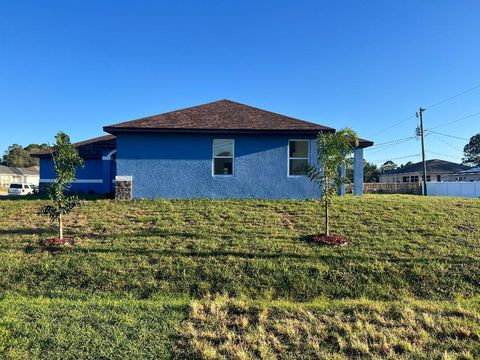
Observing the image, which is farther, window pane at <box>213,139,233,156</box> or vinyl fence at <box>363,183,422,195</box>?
vinyl fence at <box>363,183,422,195</box>

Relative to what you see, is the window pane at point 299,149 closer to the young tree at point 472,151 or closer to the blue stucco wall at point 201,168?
the blue stucco wall at point 201,168

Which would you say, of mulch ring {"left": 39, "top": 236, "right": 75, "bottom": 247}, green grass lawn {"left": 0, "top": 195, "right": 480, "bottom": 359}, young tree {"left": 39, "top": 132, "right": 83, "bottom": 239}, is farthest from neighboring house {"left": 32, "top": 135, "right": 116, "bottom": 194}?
mulch ring {"left": 39, "top": 236, "right": 75, "bottom": 247}

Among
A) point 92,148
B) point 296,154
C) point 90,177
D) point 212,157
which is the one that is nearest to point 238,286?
point 212,157

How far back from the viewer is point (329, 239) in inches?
330

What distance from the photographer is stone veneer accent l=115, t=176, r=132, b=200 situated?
13.6 m

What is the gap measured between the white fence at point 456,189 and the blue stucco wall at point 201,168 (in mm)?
19839

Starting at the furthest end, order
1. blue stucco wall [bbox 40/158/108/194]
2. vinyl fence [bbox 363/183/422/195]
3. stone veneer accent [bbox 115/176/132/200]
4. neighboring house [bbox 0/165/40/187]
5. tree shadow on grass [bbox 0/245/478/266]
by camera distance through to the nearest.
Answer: neighboring house [bbox 0/165/40/187] → vinyl fence [bbox 363/183/422/195] → blue stucco wall [bbox 40/158/108/194] → stone veneer accent [bbox 115/176/132/200] → tree shadow on grass [bbox 0/245/478/266]

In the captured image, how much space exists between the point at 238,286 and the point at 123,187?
8.61 m

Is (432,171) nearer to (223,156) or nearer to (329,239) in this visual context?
(223,156)

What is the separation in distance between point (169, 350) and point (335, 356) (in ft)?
6.25

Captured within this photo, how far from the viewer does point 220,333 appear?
15.3 feet

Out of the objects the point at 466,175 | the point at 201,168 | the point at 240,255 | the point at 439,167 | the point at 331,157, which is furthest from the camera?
the point at 439,167

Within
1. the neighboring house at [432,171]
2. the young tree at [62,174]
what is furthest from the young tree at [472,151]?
the young tree at [62,174]

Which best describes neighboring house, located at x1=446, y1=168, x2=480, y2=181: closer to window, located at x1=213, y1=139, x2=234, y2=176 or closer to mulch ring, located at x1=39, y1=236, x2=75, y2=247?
window, located at x1=213, y1=139, x2=234, y2=176
